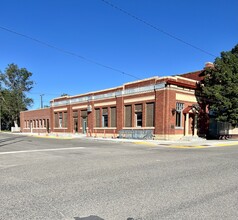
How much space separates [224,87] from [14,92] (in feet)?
187

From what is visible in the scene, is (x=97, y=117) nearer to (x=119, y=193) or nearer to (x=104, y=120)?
(x=104, y=120)

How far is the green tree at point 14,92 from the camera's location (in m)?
68.2

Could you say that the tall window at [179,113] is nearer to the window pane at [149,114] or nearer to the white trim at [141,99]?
the window pane at [149,114]

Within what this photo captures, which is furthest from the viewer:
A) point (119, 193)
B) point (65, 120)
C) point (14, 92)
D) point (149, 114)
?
point (14, 92)

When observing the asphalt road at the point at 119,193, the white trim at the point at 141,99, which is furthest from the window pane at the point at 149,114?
the asphalt road at the point at 119,193

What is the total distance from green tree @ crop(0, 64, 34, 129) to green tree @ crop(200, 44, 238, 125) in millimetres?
53050

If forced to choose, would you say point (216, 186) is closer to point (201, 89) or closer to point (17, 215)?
point (17, 215)

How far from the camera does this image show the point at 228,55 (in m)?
29.0

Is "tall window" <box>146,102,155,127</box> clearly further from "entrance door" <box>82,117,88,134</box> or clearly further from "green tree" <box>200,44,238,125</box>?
"entrance door" <box>82,117,88,134</box>

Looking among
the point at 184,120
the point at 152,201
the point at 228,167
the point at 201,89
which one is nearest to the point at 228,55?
the point at 201,89

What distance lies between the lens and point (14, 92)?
69.6 m

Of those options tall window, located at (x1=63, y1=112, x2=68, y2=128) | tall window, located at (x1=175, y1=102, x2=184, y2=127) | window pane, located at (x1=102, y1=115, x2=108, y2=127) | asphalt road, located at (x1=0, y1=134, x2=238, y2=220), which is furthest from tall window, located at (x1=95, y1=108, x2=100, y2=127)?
asphalt road, located at (x1=0, y1=134, x2=238, y2=220)

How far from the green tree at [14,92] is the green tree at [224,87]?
5305cm

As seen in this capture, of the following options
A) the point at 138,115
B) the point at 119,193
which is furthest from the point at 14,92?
the point at 119,193
